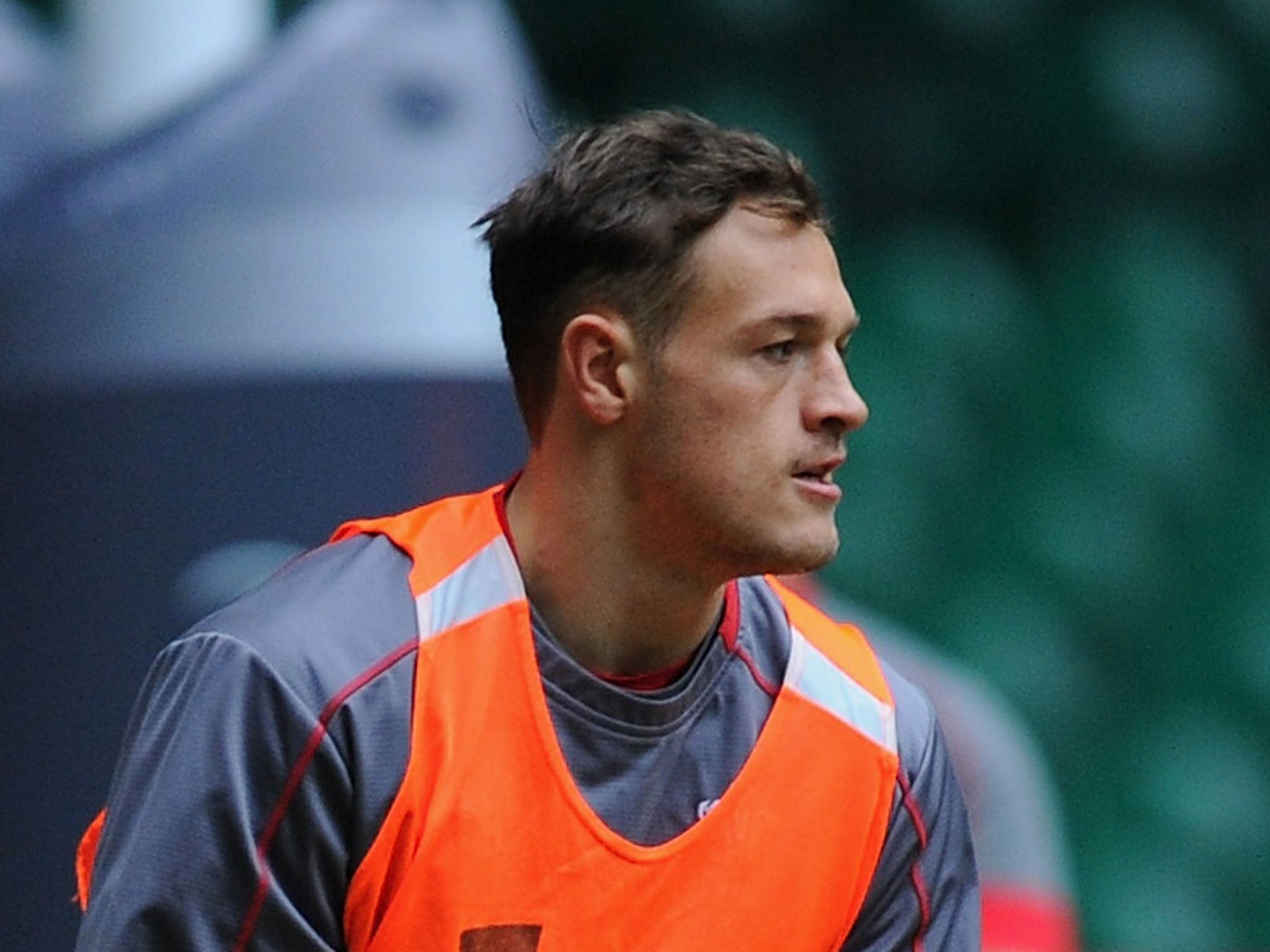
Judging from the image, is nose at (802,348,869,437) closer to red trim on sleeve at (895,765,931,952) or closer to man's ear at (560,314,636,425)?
man's ear at (560,314,636,425)

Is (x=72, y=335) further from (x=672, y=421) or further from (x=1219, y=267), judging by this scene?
(x=1219, y=267)

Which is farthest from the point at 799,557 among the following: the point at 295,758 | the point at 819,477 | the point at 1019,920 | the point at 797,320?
the point at 1019,920

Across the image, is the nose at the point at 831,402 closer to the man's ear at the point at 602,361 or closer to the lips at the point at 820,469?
the lips at the point at 820,469

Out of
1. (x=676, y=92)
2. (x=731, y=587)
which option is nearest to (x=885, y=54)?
(x=676, y=92)

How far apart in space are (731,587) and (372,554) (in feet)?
1.11

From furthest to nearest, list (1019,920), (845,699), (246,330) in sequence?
1. (1019,920)
2. (246,330)
3. (845,699)

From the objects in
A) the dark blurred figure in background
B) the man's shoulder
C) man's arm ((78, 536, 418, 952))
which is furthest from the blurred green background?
→ man's arm ((78, 536, 418, 952))

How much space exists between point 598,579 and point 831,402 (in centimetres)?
24

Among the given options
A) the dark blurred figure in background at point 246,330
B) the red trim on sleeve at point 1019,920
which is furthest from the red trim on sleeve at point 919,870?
the red trim on sleeve at point 1019,920

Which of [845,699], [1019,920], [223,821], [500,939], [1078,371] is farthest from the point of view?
[1078,371]

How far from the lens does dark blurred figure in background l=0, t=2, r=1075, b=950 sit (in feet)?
9.75

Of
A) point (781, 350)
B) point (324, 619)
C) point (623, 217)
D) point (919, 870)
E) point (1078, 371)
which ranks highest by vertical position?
point (623, 217)

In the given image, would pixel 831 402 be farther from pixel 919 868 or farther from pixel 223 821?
pixel 223 821

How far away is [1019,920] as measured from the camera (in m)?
3.68
